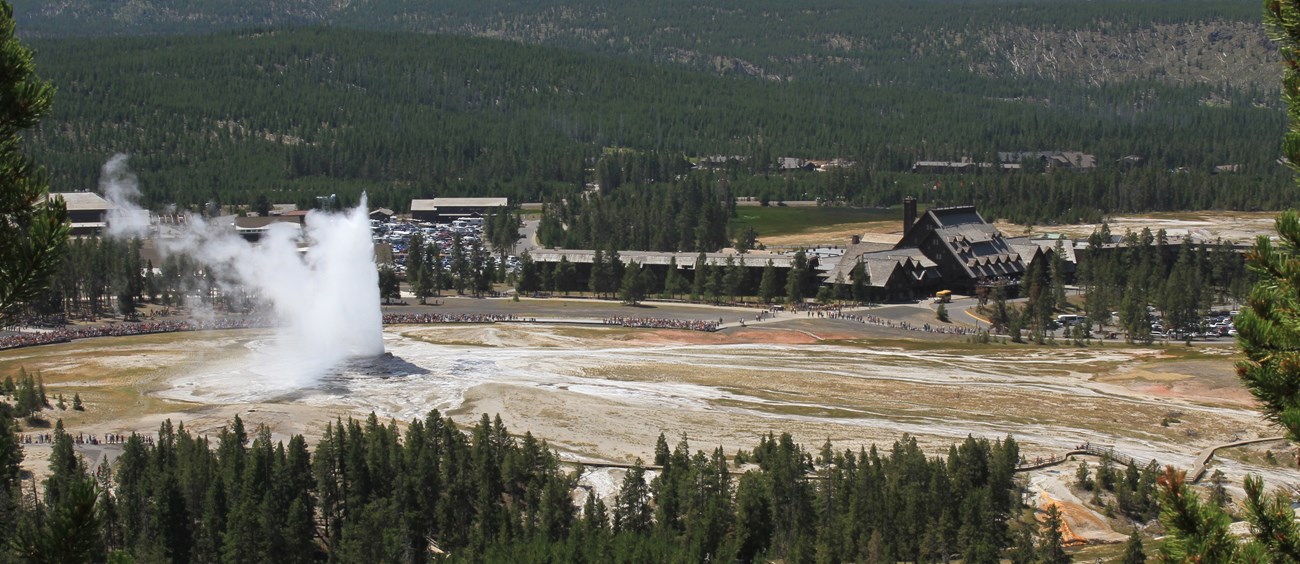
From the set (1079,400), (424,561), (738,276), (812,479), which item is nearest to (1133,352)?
(1079,400)

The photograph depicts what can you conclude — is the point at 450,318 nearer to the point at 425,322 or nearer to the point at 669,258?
the point at 425,322

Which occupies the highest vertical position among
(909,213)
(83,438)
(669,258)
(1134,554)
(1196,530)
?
(909,213)

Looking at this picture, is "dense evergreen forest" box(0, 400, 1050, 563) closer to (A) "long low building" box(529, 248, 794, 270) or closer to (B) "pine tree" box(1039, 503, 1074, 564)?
(B) "pine tree" box(1039, 503, 1074, 564)

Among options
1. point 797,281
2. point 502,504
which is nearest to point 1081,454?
point 502,504

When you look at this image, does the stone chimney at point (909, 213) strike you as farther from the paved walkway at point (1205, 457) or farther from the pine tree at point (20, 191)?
A: the pine tree at point (20, 191)

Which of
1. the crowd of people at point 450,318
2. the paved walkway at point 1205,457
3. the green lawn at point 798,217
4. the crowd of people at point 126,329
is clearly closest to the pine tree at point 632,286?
the crowd of people at point 450,318

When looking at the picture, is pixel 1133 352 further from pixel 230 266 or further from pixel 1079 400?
pixel 230 266
